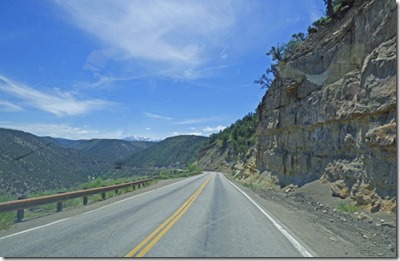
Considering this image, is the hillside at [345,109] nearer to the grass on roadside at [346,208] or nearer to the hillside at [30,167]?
the grass on roadside at [346,208]

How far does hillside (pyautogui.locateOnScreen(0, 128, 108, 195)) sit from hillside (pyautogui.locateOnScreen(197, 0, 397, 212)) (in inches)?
842

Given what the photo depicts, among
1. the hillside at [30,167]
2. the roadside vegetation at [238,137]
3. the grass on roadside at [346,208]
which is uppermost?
the roadside vegetation at [238,137]

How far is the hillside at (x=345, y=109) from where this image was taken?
51.2 feet

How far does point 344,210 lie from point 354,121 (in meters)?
5.12

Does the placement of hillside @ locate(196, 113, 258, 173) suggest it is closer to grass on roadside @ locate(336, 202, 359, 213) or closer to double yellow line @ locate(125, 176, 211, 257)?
grass on roadside @ locate(336, 202, 359, 213)

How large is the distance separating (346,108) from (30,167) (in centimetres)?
4642

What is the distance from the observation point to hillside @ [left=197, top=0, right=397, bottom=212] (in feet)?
51.2

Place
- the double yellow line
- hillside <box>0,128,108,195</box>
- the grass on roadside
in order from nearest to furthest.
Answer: the double yellow line, the grass on roadside, hillside <box>0,128,108,195</box>

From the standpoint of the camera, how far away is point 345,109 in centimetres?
2069

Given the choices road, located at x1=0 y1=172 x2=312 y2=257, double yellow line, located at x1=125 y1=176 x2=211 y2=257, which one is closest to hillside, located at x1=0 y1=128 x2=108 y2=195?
road, located at x1=0 y1=172 x2=312 y2=257

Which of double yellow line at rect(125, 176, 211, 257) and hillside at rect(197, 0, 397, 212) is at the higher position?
hillside at rect(197, 0, 397, 212)

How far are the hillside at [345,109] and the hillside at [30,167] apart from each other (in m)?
21.4

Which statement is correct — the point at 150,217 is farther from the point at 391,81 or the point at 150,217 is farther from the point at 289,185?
the point at 289,185

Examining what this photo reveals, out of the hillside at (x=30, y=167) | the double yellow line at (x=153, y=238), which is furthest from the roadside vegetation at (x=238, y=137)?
the double yellow line at (x=153, y=238)
